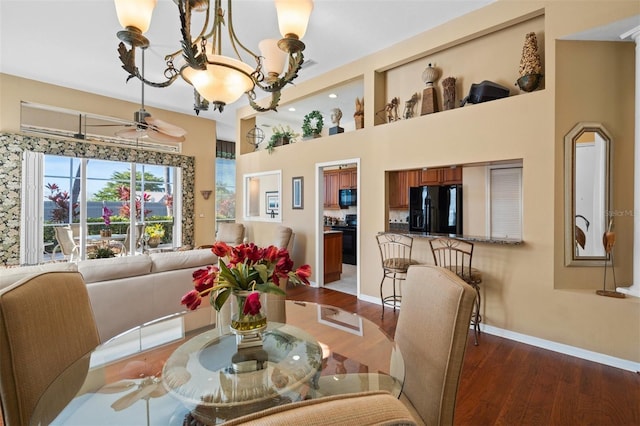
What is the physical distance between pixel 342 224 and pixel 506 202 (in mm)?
3884

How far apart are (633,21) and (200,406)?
420cm

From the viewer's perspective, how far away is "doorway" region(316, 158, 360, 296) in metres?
4.72

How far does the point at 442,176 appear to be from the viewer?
508 cm

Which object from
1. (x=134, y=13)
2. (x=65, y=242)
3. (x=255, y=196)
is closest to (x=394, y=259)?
(x=134, y=13)

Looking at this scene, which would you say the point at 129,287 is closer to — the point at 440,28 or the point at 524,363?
the point at 524,363

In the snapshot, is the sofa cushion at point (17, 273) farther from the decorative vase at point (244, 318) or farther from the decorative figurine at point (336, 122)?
the decorative figurine at point (336, 122)

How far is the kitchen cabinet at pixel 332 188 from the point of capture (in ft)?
25.1

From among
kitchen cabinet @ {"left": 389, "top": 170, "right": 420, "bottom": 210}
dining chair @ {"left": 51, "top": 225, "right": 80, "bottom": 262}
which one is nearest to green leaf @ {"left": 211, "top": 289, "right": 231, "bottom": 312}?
kitchen cabinet @ {"left": 389, "top": 170, "right": 420, "bottom": 210}

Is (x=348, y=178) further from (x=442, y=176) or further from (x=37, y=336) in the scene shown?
(x=37, y=336)

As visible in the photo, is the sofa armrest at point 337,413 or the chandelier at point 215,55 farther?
the chandelier at point 215,55

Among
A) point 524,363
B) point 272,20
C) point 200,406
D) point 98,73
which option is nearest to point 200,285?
point 200,406

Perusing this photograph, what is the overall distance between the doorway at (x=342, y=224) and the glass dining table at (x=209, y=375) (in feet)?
9.10

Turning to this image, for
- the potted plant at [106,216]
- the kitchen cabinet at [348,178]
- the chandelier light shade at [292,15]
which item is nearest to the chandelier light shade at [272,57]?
the chandelier light shade at [292,15]

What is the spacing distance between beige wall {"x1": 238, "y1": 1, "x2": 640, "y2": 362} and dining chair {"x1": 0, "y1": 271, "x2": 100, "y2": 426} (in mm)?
3417
